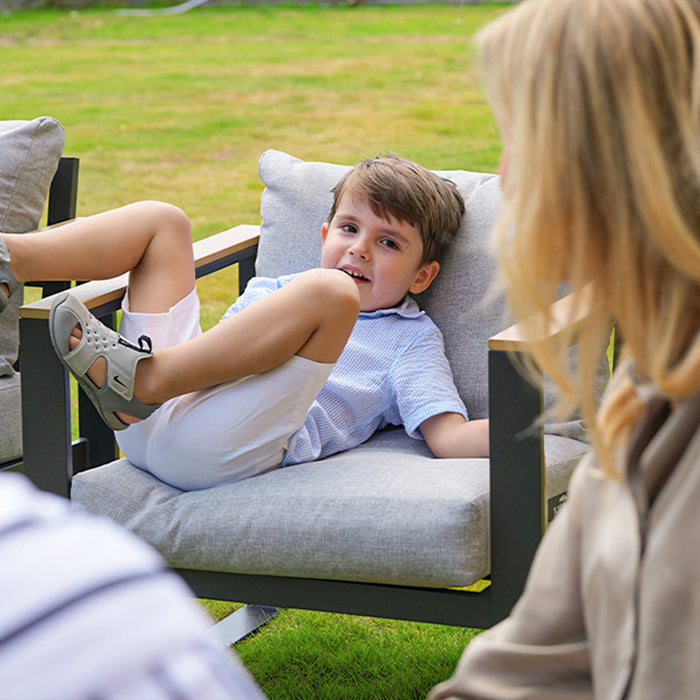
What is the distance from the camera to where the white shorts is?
2006mm

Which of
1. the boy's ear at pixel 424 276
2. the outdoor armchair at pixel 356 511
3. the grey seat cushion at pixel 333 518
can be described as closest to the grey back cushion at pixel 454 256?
the boy's ear at pixel 424 276

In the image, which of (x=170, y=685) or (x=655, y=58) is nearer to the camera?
(x=170, y=685)

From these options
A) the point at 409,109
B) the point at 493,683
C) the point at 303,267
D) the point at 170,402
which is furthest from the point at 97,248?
the point at 409,109

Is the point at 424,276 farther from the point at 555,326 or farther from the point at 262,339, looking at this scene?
the point at 555,326

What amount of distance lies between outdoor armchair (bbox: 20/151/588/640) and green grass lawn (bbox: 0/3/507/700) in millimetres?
481

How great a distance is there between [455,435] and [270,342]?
446 millimetres

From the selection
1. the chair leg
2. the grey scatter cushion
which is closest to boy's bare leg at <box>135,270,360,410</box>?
the chair leg

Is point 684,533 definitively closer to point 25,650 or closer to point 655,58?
point 655,58

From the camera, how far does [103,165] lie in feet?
22.4

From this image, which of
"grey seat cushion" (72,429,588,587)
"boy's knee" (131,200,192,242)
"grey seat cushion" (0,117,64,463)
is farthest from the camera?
"grey seat cushion" (0,117,64,463)

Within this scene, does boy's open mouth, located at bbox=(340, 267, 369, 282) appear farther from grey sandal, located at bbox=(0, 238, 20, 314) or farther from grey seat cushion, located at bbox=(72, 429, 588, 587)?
grey sandal, located at bbox=(0, 238, 20, 314)

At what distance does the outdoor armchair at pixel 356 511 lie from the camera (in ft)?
5.90

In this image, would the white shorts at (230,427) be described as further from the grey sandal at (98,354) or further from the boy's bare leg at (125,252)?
the boy's bare leg at (125,252)

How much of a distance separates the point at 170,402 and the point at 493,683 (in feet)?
4.04
